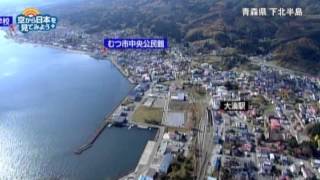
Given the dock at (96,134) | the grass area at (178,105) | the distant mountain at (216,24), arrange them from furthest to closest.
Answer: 1. the distant mountain at (216,24)
2. the grass area at (178,105)
3. the dock at (96,134)

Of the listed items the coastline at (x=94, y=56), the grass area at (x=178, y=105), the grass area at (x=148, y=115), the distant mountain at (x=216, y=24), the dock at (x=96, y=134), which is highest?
the distant mountain at (x=216, y=24)

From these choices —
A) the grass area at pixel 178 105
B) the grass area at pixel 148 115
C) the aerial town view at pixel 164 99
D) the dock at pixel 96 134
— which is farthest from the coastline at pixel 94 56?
the dock at pixel 96 134

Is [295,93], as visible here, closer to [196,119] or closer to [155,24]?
[196,119]

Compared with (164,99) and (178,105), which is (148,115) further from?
(164,99)

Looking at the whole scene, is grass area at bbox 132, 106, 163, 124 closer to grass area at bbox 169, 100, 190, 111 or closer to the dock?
grass area at bbox 169, 100, 190, 111

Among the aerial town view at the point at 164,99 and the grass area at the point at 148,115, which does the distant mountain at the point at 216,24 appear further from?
the grass area at the point at 148,115

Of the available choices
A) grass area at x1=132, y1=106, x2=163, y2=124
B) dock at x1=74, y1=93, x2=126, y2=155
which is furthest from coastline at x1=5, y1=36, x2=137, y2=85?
dock at x1=74, y1=93, x2=126, y2=155

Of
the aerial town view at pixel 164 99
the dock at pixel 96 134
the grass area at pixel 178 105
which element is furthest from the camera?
the grass area at pixel 178 105
